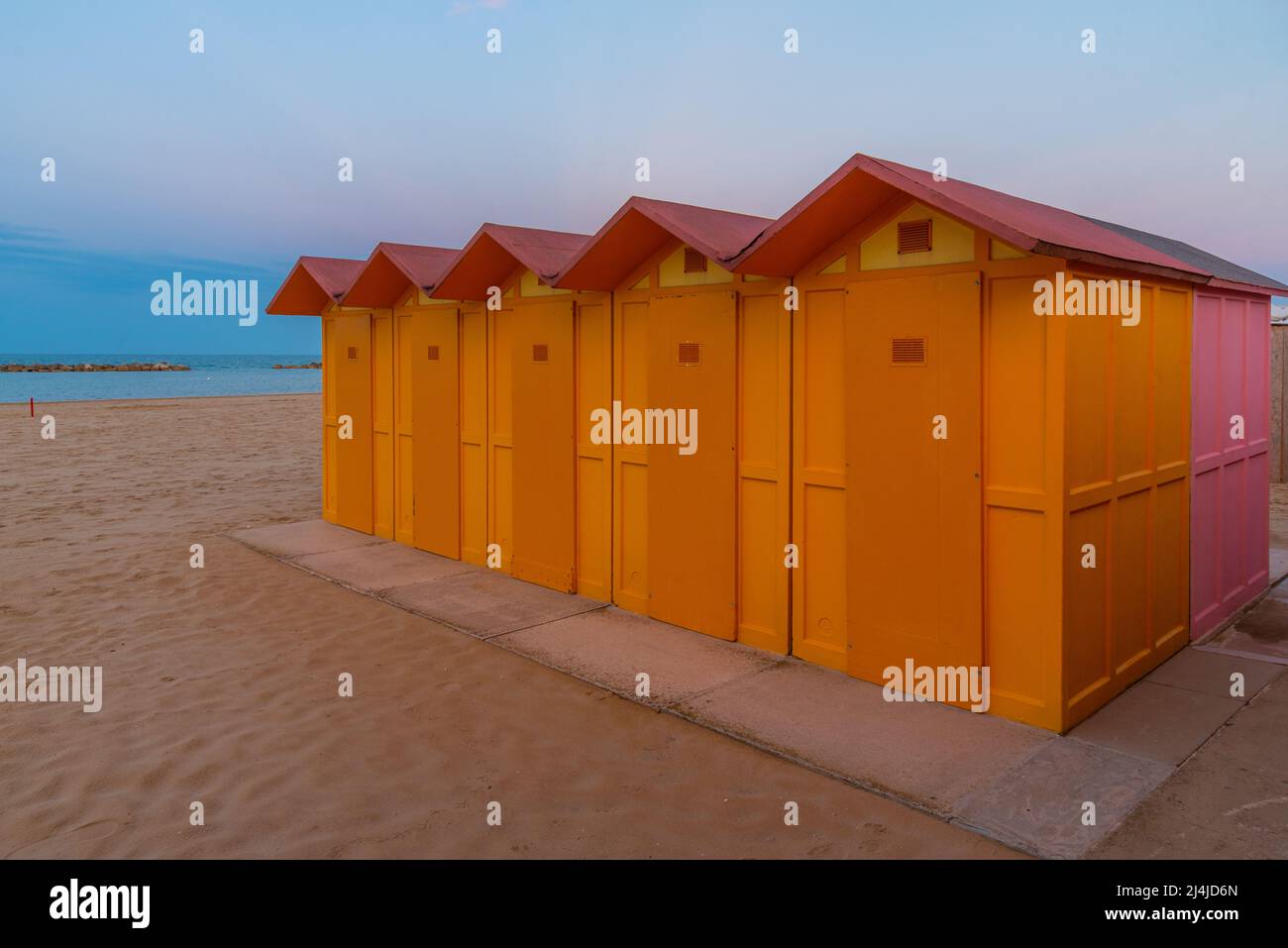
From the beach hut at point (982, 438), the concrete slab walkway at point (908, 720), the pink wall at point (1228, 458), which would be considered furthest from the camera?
the pink wall at point (1228, 458)

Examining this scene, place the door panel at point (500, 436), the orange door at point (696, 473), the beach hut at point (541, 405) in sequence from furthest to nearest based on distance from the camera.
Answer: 1. the door panel at point (500, 436)
2. the beach hut at point (541, 405)
3. the orange door at point (696, 473)

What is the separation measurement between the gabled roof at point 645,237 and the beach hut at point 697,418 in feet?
0.04

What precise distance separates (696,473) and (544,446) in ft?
6.26

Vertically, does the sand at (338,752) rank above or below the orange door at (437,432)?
below

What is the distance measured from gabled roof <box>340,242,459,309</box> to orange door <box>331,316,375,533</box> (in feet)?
1.73

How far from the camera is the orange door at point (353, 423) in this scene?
11.0m

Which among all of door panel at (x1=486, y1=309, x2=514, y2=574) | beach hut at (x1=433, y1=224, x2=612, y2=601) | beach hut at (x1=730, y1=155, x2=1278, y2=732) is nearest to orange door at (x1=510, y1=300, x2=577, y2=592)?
beach hut at (x1=433, y1=224, x2=612, y2=601)

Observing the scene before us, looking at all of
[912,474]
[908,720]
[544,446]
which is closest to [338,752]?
[908,720]

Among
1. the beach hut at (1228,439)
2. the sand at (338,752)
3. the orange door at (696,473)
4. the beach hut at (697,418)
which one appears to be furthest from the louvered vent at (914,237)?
the sand at (338,752)

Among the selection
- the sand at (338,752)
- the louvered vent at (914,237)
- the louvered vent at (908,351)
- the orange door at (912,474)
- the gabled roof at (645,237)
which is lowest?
the sand at (338,752)

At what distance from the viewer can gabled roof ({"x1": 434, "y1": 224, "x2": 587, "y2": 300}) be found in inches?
316

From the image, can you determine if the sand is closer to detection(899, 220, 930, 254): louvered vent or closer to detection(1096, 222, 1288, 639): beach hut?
detection(899, 220, 930, 254): louvered vent

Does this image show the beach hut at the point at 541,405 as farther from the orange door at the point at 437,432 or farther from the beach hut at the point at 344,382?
the beach hut at the point at 344,382
